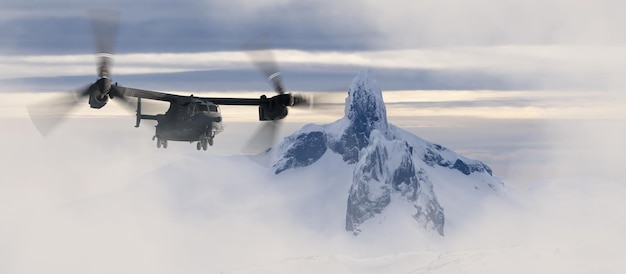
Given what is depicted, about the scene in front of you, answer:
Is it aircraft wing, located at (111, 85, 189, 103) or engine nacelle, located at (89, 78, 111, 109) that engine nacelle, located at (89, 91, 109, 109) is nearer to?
engine nacelle, located at (89, 78, 111, 109)

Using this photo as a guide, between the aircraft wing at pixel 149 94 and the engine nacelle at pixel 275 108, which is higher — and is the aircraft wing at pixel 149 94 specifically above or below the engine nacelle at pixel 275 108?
above

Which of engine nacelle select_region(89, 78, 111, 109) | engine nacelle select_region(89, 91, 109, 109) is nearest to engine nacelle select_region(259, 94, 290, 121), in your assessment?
engine nacelle select_region(89, 78, 111, 109)

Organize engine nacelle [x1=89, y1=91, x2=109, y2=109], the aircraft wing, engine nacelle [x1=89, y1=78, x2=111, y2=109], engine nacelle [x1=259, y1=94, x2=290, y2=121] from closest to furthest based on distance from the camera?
Result: engine nacelle [x1=89, y1=78, x2=111, y2=109] → engine nacelle [x1=89, y1=91, x2=109, y2=109] → the aircraft wing → engine nacelle [x1=259, y1=94, x2=290, y2=121]

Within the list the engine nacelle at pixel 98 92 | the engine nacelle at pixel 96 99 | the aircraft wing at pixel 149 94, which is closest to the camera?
the engine nacelle at pixel 98 92

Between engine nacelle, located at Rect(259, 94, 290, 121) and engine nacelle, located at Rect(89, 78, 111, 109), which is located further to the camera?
engine nacelle, located at Rect(259, 94, 290, 121)

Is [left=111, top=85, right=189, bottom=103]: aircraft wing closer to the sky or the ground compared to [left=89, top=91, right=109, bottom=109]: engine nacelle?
closer to the sky

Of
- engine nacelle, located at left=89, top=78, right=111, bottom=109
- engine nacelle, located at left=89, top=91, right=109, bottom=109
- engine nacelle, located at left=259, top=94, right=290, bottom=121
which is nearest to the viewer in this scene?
engine nacelle, located at left=89, top=78, right=111, bottom=109

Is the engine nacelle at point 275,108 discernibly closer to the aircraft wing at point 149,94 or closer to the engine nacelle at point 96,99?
the aircraft wing at point 149,94

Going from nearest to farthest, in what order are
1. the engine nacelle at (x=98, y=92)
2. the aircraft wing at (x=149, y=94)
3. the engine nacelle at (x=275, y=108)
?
the engine nacelle at (x=98, y=92)
the aircraft wing at (x=149, y=94)
the engine nacelle at (x=275, y=108)

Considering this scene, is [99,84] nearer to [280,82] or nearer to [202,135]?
[202,135]

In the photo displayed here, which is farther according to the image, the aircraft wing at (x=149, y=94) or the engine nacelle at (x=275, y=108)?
the engine nacelle at (x=275, y=108)

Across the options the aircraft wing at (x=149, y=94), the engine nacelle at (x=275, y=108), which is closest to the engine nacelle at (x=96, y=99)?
the aircraft wing at (x=149, y=94)
